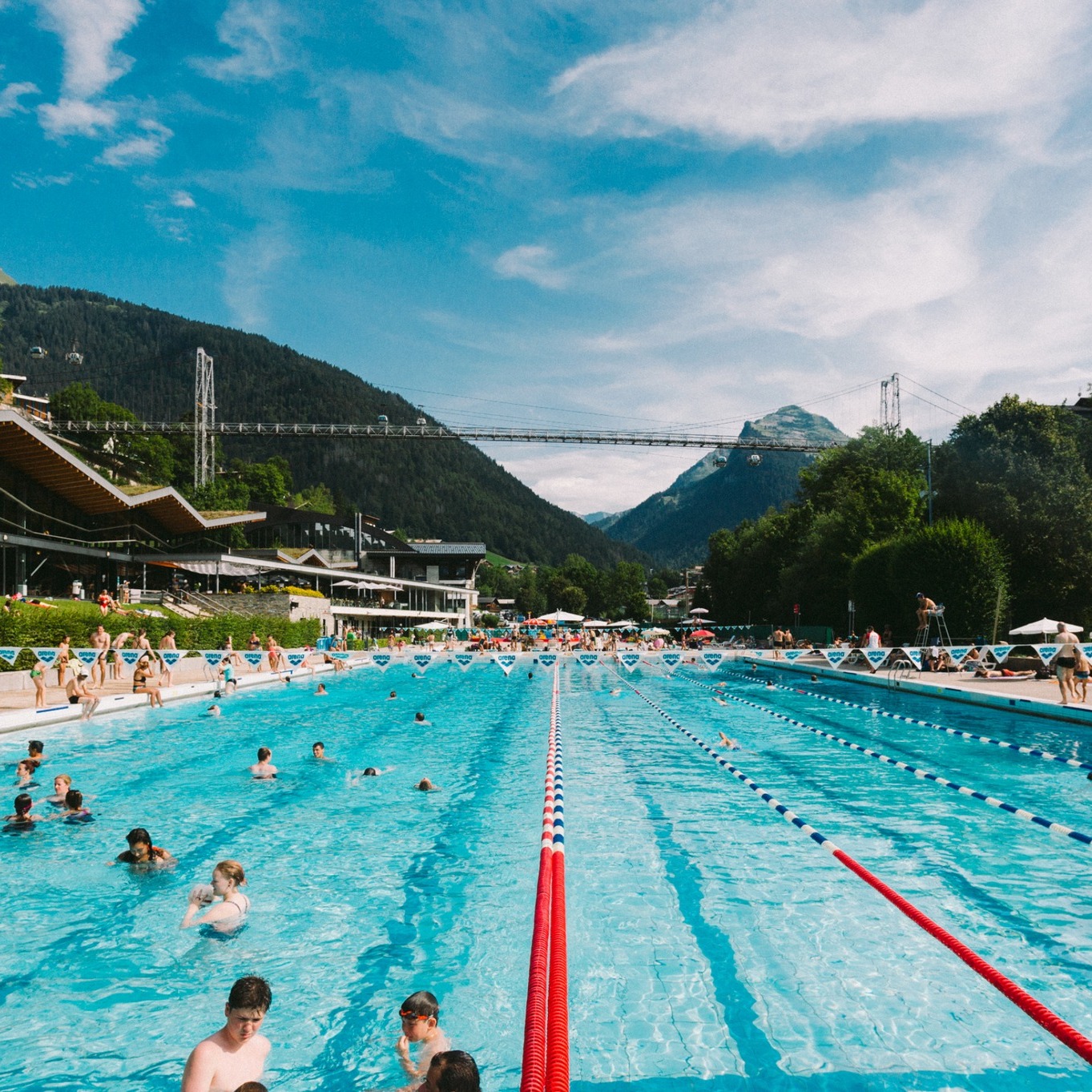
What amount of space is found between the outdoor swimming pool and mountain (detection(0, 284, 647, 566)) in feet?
454

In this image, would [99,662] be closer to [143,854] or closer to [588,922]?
[143,854]

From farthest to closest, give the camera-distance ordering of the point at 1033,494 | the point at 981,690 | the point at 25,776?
1. the point at 1033,494
2. the point at 981,690
3. the point at 25,776

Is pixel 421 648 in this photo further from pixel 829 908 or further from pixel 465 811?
pixel 829 908

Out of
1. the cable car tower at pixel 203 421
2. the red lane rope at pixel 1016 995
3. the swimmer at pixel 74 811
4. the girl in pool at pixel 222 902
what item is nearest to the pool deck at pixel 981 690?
the red lane rope at pixel 1016 995

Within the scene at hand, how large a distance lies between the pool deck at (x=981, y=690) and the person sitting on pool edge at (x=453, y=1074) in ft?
50.8

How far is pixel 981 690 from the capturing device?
1970 cm

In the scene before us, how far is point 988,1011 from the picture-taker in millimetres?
5141

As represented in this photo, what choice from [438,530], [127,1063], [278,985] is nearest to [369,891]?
[278,985]

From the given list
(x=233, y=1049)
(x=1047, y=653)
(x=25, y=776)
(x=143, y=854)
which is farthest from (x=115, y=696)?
(x=1047, y=653)

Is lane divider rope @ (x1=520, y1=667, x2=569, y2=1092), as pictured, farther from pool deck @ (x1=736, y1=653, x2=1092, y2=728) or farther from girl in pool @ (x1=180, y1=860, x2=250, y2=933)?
pool deck @ (x1=736, y1=653, x2=1092, y2=728)

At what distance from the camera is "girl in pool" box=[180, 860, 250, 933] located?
6371 mm

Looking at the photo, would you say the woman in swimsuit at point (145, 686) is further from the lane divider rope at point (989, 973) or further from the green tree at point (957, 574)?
the green tree at point (957, 574)

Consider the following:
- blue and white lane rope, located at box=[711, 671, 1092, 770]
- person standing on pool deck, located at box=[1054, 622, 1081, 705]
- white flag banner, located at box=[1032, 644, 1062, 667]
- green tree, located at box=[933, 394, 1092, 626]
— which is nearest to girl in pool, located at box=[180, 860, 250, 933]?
blue and white lane rope, located at box=[711, 671, 1092, 770]

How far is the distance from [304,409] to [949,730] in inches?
6279
